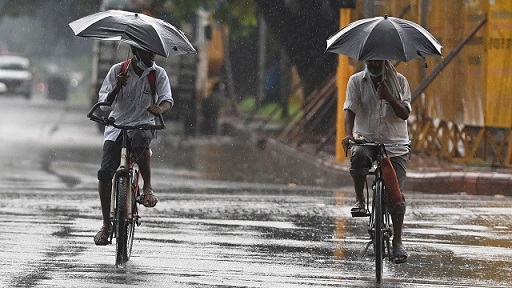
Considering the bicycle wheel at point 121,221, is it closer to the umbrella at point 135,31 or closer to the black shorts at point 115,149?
the black shorts at point 115,149

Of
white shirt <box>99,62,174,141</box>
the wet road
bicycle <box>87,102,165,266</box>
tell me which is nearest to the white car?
the wet road

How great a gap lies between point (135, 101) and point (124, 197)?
80 cm

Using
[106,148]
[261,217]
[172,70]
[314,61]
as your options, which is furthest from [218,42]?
[106,148]

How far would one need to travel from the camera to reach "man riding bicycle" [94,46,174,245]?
10656 mm

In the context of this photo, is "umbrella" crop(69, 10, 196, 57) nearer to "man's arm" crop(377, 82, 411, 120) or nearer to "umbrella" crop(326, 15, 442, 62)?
"umbrella" crop(326, 15, 442, 62)

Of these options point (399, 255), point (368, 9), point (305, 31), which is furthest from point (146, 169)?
point (305, 31)

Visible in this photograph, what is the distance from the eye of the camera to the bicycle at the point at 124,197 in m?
10.3

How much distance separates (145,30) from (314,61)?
1951 cm

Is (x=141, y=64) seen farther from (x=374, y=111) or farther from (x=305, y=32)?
(x=305, y=32)

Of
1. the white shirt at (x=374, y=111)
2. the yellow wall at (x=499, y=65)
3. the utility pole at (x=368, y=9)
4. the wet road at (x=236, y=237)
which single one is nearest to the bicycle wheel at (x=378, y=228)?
the wet road at (x=236, y=237)

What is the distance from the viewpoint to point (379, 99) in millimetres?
10188

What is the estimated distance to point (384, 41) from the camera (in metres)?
10.1

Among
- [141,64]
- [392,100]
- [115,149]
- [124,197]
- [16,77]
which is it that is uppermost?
[141,64]

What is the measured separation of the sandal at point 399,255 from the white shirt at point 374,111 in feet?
2.27
